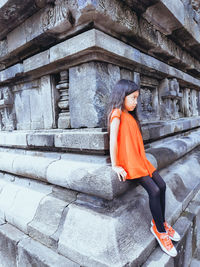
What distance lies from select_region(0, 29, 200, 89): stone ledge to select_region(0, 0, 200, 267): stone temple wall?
11 millimetres

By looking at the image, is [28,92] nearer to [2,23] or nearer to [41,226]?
[2,23]

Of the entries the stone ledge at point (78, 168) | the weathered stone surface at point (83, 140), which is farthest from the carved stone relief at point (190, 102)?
the weathered stone surface at point (83, 140)

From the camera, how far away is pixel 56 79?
2.15 meters

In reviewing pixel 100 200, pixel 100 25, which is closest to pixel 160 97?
pixel 100 25

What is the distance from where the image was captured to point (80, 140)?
63.9 inches

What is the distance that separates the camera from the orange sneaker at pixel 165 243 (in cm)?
123

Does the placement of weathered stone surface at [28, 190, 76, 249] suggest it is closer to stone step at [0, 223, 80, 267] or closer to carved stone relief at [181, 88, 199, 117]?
stone step at [0, 223, 80, 267]

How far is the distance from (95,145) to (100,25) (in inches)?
43.6

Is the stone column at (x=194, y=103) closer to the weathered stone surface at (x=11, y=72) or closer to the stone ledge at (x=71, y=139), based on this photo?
the stone ledge at (x=71, y=139)

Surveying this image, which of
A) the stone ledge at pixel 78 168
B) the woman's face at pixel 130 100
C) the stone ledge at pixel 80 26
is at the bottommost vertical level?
the stone ledge at pixel 78 168

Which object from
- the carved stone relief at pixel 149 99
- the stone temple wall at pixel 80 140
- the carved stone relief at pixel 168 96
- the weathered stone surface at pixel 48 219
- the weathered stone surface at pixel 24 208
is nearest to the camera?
the stone temple wall at pixel 80 140

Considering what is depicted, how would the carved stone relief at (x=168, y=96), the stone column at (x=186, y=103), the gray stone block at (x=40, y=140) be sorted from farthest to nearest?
the stone column at (x=186, y=103), the carved stone relief at (x=168, y=96), the gray stone block at (x=40, y=140)

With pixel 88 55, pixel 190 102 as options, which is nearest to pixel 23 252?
pixel 88 55

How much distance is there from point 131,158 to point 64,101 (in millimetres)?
1091
